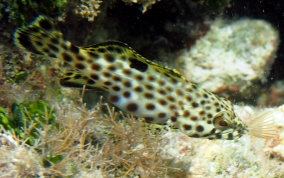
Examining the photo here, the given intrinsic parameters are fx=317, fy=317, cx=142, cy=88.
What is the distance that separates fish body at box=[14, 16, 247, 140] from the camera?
12.6 feet

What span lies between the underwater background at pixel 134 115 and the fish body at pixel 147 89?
138mm

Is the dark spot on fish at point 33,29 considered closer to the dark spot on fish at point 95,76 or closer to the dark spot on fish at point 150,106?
the dark spot on fish at point 95,76

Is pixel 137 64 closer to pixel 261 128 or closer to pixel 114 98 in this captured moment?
pixel 114 98

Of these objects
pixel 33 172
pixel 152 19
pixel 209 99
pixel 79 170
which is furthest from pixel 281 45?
pixel 33 172

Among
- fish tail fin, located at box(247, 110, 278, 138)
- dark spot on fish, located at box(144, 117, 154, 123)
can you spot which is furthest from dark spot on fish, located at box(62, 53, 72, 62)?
fish tail fin, located at box(247, 110, 278, 138)

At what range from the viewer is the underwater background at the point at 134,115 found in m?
3.24

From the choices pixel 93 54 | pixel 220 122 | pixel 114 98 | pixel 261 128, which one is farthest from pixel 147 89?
pixel 261 128

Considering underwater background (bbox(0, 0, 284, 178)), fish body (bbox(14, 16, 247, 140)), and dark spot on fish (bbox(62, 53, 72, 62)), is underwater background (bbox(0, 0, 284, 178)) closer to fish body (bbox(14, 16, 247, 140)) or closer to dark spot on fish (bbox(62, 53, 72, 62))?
fish body (bbox(14, 16, 247, 140))

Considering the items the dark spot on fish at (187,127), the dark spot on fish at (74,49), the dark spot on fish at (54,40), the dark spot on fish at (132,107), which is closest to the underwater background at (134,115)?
the dark spot on fish at (132,107)

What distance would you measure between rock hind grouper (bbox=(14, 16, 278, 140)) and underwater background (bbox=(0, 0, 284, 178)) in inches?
5.5

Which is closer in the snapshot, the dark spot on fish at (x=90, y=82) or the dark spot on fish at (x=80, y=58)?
the dark spot on fish at (x=80, y=58)

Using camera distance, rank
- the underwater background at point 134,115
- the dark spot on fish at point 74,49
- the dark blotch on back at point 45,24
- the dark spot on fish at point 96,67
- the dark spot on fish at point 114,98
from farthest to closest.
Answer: the dark spot on fish at point 114,98 < the dark spot on fish at point 96,67 < the dark spot on fish at point 74,49 < the dark blotch on back at point 45,24 < the underwater background at point 134,115

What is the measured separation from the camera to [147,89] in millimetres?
3957

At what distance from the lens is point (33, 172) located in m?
2.85
